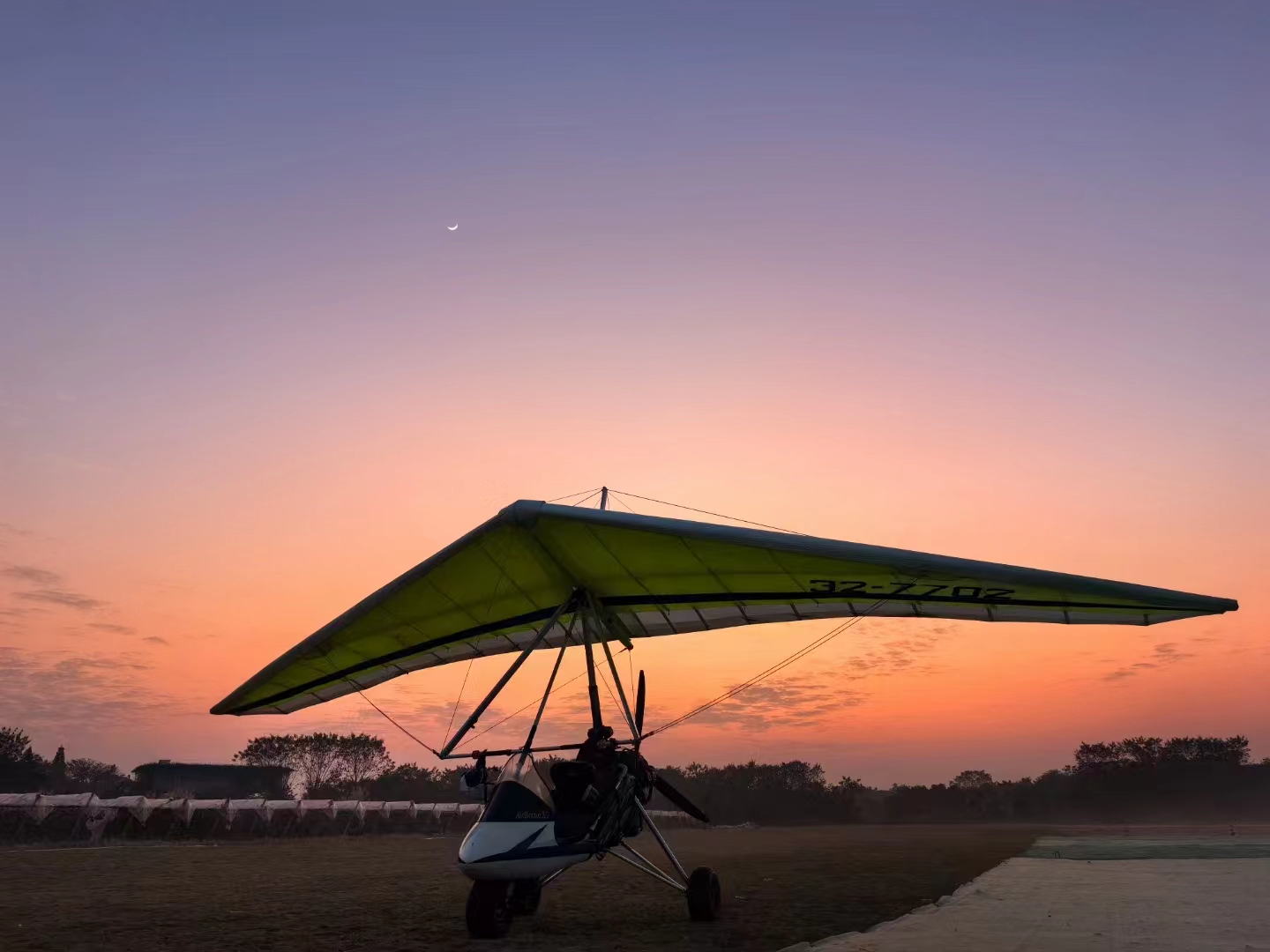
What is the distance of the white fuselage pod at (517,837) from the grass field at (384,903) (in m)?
0.79

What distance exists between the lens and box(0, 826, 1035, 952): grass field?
10.4 metres

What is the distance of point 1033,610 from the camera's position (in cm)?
1314

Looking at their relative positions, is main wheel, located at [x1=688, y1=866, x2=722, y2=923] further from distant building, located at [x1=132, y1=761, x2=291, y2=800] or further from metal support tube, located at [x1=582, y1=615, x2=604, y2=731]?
distant building, located at [x1=132, y1=761, x2=291, y2=800]

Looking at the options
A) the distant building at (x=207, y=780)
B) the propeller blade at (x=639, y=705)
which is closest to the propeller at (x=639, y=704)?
the propeller blade at (x=639, y=705)

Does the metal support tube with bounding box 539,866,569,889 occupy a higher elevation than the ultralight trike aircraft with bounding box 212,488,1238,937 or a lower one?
lower

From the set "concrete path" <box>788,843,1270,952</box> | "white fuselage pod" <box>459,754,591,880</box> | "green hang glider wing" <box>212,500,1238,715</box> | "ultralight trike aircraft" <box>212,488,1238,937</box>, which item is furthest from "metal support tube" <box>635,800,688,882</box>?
"concrete path" <box>788,843,1270,952</box>

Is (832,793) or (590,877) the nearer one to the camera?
(590,877)

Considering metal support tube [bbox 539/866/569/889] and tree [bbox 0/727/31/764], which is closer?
metal support tube [bbox 539/866/569/889]

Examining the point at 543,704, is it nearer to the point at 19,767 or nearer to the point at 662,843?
the point at 662,843

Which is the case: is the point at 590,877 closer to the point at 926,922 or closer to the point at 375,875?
the point at 375,875

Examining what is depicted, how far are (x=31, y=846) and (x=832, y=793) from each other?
99.7 meters

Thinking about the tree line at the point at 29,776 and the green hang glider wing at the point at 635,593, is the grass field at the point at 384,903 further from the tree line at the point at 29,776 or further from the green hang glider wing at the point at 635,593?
the tree line at the point at 29,776

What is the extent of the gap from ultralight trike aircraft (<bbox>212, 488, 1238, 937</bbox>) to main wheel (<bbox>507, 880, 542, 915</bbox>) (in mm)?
38

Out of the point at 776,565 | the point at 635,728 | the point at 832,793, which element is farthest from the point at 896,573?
the point at 832,793
